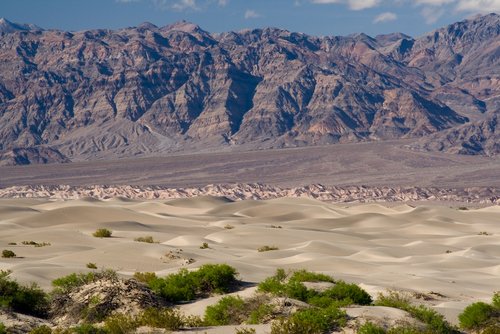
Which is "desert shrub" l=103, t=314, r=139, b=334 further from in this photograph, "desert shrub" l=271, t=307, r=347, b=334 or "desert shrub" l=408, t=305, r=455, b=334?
"desert shrub" l=408, t=305, r=455, b=334

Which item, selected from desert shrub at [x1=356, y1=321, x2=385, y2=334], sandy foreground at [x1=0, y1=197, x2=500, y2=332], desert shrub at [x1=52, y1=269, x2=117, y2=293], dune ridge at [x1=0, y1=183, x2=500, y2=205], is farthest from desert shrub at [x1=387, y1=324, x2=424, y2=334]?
dune ridge at [x1=0, y1=183, x2=500, y2=205]

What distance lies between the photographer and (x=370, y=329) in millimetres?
11250

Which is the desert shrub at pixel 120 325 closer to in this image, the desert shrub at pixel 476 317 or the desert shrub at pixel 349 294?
the desert shrub at pixel 349 294

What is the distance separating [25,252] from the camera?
82.2ft

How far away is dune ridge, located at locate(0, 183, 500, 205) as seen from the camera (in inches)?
3812

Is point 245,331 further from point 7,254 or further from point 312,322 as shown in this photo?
point 7,254

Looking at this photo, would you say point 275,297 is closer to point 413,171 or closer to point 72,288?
point 72,288

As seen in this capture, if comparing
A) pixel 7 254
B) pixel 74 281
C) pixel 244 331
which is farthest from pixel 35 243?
pixel 244 331

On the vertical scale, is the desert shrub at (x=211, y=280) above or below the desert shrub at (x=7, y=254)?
above

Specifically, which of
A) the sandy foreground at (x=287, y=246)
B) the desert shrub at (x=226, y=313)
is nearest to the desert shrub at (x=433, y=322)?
the sandy foreground at (x=287, y=246)

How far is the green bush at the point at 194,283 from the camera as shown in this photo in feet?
49.5

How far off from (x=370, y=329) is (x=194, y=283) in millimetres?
5518

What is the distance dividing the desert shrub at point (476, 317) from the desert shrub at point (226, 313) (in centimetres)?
375

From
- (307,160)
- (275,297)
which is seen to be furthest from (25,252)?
(307,160)
